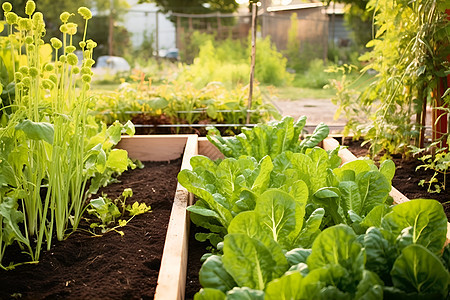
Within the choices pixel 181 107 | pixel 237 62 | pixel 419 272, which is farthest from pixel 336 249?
pixel 237 62

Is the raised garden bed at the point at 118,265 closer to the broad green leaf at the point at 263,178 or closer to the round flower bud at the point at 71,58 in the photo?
the broad green leaf at the point at 263,178

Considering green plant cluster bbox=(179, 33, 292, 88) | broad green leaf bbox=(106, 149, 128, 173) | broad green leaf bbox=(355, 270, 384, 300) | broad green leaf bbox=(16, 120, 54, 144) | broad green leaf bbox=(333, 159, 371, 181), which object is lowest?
green plant cluster bbox=(179, 33, 292, 88)

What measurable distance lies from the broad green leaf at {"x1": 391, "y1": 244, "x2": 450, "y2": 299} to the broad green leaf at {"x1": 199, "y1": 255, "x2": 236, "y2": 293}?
0.39 meters

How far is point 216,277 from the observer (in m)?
1.33

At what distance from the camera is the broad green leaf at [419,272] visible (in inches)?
46.8

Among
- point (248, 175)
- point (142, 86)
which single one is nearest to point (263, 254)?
point (248, 175)

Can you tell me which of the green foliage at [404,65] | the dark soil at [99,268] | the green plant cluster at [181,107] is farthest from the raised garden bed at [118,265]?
the green plant cluster at [181,107]

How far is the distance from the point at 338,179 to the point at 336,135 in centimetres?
152

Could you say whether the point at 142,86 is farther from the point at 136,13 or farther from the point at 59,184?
the point at 136,13

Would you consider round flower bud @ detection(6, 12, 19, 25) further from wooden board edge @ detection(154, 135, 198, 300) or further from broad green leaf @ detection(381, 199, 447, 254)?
broad green leaf @ detection(381, 199, 447, 254)

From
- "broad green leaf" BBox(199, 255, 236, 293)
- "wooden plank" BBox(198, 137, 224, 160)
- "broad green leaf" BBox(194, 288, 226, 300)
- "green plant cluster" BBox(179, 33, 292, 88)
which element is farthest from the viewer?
"green plant cluster" BBox(179, 33, 292, 88)

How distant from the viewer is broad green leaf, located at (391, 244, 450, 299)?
1188 millimetres

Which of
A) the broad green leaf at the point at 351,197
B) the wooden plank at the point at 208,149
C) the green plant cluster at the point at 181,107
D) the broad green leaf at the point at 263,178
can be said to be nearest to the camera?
the broad green leaf at the point at 351,197

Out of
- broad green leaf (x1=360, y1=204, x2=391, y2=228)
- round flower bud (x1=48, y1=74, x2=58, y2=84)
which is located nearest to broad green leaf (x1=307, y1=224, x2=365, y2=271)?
broad green leaf (x1=360, y1=204, x2=391, y2=228)
